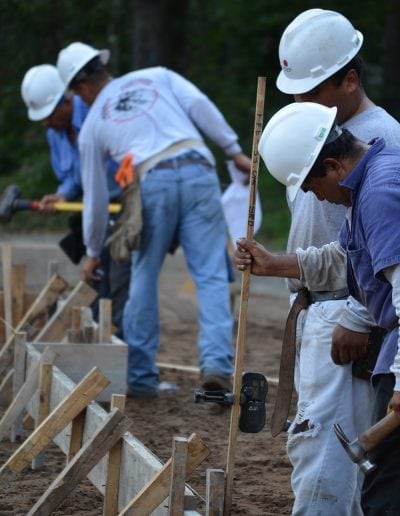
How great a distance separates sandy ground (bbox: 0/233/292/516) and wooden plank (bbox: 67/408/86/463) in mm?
243

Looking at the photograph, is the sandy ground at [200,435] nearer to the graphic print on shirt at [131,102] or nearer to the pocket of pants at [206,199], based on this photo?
the pocket of pants at [206,199]

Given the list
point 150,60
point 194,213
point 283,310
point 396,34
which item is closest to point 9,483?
point 194,213

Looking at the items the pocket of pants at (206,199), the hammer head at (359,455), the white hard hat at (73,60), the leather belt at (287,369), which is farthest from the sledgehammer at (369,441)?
the white hard hat at (73,60)

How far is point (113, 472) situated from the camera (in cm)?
477

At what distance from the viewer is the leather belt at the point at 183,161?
757 centimetres

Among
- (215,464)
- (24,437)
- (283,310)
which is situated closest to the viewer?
(215,464)

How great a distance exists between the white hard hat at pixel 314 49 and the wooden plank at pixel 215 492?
147 centimetres

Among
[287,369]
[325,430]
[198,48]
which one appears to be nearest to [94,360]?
[287,369]

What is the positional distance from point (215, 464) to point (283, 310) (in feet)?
20.5

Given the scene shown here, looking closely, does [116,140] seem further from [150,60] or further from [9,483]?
[150,60]

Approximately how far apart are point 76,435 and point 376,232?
2151 mm

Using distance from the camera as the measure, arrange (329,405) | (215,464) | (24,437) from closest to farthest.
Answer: (329,405), (215,464), (24,437)

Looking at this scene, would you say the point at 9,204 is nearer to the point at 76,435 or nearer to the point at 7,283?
the point at 7,283

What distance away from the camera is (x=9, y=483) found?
5.39 m
